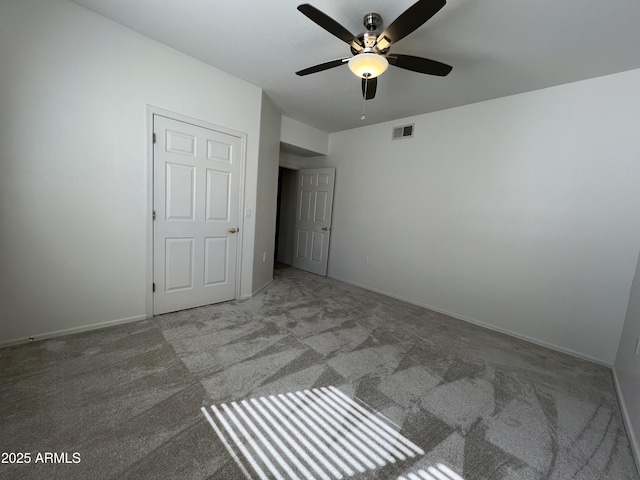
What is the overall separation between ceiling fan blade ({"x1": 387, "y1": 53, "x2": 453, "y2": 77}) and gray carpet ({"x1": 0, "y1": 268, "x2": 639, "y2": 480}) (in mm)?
2307

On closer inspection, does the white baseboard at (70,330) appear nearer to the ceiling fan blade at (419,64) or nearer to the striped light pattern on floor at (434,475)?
the striped light pattern on floor at (434,475)

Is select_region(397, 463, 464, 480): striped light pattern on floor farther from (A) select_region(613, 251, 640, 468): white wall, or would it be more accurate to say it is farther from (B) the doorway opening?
(B) the doorway opening

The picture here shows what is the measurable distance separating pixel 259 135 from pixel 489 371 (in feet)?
11.2

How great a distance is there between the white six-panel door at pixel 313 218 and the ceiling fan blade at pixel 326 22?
2.82 meters

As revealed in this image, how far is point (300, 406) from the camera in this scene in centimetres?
159

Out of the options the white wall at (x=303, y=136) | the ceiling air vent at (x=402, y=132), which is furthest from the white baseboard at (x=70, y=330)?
the ceiling air vent at (x=402, y=132)

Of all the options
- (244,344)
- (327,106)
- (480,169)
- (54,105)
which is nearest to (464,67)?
(480,169)

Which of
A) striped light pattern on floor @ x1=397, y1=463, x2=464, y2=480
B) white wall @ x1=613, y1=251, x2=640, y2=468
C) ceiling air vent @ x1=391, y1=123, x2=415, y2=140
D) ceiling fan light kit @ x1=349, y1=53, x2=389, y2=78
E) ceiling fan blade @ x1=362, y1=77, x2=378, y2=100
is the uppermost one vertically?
ceiling air vent @ x1=391, y1=123, x2=415, y2=140

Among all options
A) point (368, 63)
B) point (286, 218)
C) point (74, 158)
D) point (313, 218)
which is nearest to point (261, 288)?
point (313, 218)

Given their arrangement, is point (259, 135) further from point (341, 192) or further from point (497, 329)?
point (497, 329)

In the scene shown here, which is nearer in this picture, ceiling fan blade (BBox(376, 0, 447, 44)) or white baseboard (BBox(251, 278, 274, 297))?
ceiling fan blade (BBox(376, 0, 447, 44))

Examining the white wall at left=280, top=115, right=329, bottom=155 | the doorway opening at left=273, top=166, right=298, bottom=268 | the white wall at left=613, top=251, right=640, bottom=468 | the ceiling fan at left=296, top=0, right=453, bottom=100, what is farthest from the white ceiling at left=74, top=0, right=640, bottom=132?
the doorway opening at left=273, top=166, right=298, bottom=268

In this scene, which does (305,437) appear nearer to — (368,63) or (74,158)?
(368,63)

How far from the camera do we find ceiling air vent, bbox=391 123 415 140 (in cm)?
366
